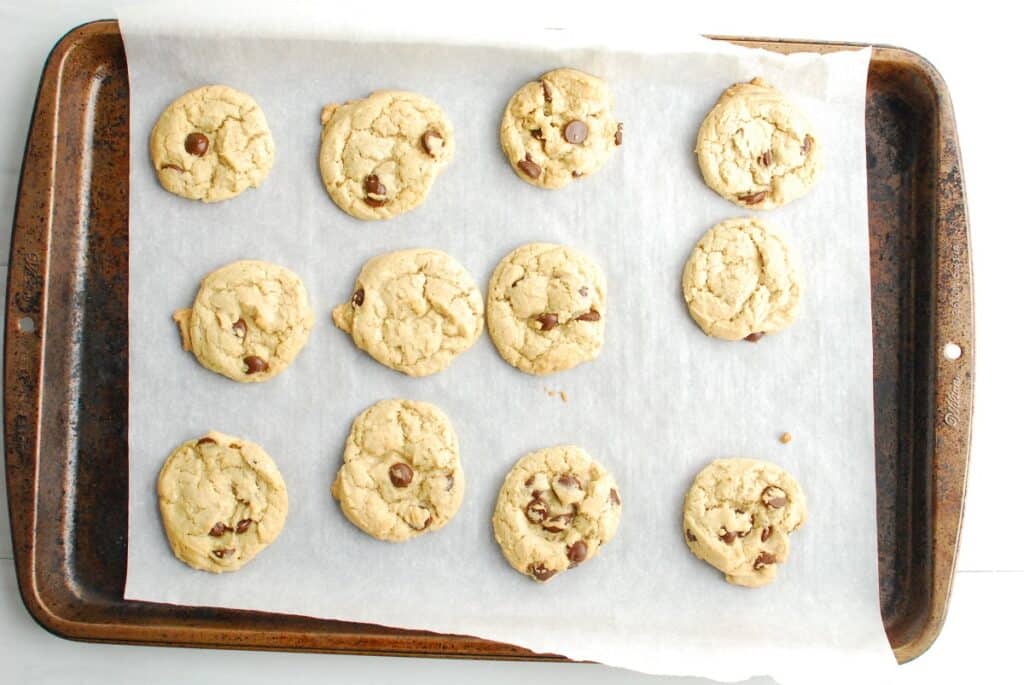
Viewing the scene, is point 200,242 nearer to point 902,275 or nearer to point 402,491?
point 402,491

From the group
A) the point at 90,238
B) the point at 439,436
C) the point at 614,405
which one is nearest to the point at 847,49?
the point at 614,405

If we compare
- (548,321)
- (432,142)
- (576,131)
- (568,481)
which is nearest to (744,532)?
(568,481)

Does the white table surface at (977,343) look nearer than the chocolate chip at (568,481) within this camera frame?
No

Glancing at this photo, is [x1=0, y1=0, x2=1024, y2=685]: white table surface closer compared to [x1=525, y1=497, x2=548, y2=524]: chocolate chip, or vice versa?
[x1=525, y1=497, x2=548, y2=524]: chocolate chip

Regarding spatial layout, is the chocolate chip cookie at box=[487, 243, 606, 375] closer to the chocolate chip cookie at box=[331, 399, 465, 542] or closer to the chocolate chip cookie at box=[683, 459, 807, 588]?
the chocolate chip cookie at box=[331, 399, 465, 542]

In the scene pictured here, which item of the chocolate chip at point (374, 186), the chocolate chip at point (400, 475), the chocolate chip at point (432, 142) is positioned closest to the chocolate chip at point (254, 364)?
the chocolate chip at point (400, 475)

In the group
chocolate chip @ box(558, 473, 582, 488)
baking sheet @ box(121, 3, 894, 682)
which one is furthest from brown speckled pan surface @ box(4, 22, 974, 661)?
chocolate chip @ box(558, 473, 582, 488)

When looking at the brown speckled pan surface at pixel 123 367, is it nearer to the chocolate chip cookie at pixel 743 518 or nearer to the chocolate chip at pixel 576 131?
the chocolate chip cookie at pixel 743 518
